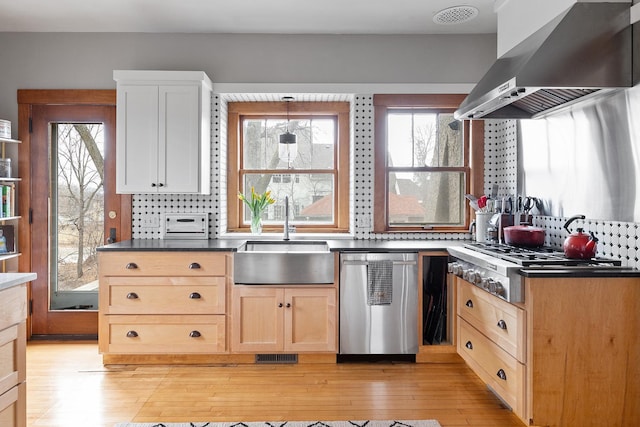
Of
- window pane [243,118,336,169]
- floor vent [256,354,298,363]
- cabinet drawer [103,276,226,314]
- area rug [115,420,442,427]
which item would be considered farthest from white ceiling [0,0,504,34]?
area rug [115,420,442,427]

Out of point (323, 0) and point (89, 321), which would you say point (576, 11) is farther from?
point (89, 321)

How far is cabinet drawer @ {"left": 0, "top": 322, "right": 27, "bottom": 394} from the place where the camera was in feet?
5.42

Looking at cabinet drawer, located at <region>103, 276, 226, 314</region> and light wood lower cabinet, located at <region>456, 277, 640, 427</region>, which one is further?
cabinet drawer, located at <region>103, 276, 226, 314</region>

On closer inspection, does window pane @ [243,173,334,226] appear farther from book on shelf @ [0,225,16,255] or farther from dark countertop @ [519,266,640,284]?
dark countertop @ [519,266,640,284]

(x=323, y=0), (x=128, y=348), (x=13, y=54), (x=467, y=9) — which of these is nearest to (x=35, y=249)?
(x=128, y=348)

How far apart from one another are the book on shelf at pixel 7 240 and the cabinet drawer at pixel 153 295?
115cm

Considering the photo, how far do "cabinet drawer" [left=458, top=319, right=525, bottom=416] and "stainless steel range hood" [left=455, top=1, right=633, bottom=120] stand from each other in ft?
4.53

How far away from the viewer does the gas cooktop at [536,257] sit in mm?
2258

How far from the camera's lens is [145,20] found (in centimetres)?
354

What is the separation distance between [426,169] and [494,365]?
1926 millimetres

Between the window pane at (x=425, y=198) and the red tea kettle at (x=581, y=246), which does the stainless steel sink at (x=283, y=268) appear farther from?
the red tea kettle at (x=581, y=246)

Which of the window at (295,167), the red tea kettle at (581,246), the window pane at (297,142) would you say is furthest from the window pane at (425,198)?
the red tea kettle at (581,246)

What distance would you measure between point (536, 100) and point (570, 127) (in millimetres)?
269

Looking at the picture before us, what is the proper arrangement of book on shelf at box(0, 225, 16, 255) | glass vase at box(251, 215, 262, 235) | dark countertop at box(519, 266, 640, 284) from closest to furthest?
1. dark countertop at box(519, 266, 640, 284)
2. book on shelf at box(0, 225, 16, 255)
3. glass vase at box(251, 215, 262, 235)
